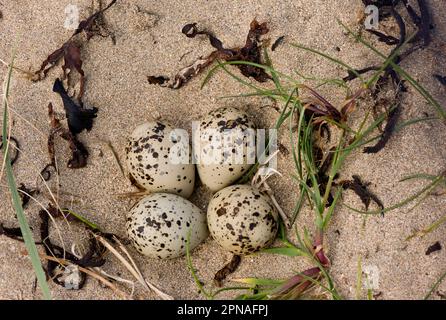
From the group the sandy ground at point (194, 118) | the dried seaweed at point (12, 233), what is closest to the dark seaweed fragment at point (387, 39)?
the sandy ground at point (194, 118)

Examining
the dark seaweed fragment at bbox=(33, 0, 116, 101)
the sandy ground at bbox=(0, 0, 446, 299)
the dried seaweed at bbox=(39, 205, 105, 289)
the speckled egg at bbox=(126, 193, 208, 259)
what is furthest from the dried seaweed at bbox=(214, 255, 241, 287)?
the dark seaweed fragment at bbox=(33, 0, 116, 101)

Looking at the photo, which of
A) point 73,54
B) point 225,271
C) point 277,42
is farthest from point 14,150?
point 277,42

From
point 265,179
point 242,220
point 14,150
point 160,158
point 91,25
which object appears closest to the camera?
point 242,220

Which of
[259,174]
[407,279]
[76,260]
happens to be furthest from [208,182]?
[407,279]

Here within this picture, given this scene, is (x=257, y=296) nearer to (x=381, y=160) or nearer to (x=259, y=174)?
(x=259, y=174)

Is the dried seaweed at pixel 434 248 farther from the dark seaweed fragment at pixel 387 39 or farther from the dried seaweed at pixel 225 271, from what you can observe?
the dark seaweed fragment at pixel 387 39

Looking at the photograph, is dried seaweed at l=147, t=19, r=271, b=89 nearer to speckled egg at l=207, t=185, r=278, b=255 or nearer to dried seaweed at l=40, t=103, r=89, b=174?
dried seaweed at l=40, t=103, r=89, b=174

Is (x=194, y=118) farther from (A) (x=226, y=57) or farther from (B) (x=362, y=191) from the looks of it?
(B) (x=362, y=191)
